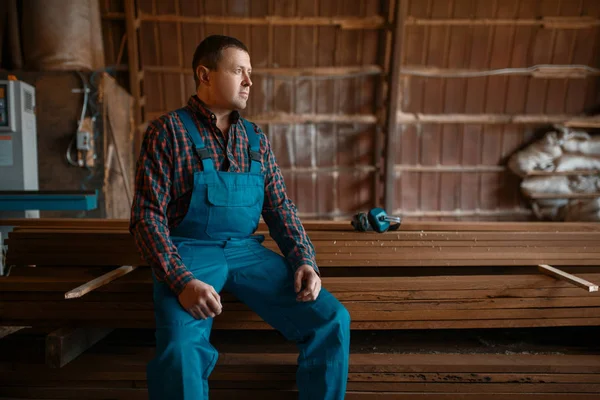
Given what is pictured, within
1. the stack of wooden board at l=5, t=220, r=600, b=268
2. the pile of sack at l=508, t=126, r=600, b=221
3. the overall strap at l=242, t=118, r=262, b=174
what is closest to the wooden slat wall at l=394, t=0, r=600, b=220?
the pile of sack at l=508, t=126, r=600, b=221

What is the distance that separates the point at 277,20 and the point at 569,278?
15.4 ft

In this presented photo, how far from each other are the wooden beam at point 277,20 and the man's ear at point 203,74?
4008 mm

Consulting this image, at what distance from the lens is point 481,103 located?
5.91m

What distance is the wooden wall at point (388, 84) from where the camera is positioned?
5.46m

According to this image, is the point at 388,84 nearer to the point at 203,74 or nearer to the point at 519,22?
the point at 519,22

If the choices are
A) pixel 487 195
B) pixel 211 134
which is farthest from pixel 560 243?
pixel 487 195

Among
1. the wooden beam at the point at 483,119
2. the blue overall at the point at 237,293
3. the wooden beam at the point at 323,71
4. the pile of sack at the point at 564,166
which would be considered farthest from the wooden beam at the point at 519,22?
the blue overall at the point at 237,293

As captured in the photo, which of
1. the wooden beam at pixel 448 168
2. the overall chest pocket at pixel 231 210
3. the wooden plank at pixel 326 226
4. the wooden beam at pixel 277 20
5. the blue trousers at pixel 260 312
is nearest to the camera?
the blue trousers at pixel 260 312

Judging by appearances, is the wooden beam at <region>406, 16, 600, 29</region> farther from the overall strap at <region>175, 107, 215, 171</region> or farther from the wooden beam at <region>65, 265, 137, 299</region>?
the wooden beam at <region>65, 265, 137, 299</region>

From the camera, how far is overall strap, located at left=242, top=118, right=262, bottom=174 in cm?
189

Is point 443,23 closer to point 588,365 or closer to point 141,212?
point 588,365

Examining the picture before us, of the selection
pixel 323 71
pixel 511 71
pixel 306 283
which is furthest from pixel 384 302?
pixel 511 71

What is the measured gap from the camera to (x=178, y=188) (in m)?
1.76

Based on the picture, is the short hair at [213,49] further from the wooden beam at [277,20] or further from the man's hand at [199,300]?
the wooden beam at [277,20]
